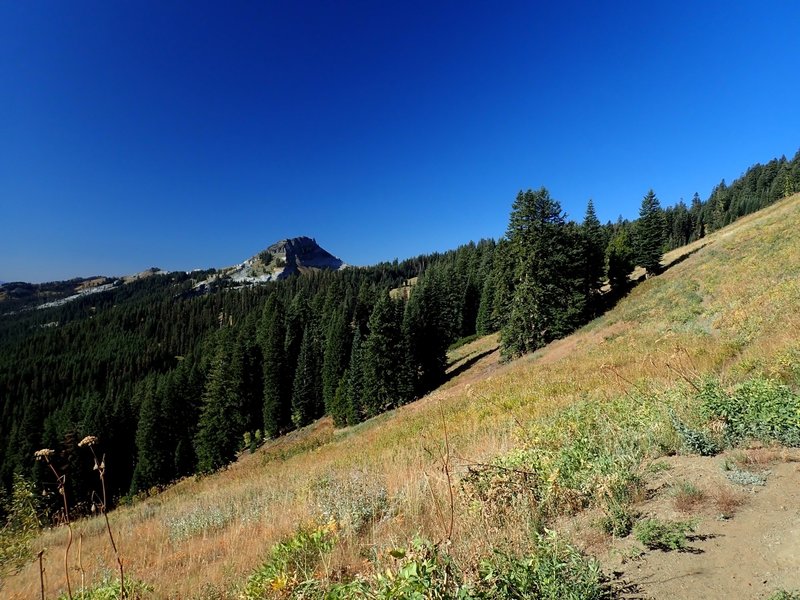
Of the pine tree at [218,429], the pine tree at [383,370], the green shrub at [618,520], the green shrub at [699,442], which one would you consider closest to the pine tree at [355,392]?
the pine tree at [383,370]

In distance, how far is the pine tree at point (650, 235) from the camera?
43062 mm

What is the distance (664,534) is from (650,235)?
49.5m

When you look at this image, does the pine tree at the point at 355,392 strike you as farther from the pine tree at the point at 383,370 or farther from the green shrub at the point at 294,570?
the green shrub at the point at 294,570

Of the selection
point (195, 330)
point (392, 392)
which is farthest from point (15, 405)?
point (392, 392)

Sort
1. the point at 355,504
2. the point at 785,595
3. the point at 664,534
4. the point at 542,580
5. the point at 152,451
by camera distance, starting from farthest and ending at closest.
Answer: the point at 152,451, the point at 355,504, the point at 664,534, the point at 542,580, the point at 785,595

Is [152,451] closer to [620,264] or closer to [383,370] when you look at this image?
[383,370]

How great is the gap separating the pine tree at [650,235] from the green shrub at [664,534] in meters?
48.5

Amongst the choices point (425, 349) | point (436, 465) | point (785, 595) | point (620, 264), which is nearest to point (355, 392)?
point (425, 349)

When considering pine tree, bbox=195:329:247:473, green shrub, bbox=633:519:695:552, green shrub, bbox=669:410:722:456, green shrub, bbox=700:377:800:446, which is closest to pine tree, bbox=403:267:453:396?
pine tree, bbox=195:329:247:473

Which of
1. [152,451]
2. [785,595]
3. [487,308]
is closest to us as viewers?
[785,595]

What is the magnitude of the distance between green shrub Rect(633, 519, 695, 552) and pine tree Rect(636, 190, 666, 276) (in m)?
48.5

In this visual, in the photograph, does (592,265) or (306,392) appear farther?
(306,392)

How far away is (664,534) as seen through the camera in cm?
314

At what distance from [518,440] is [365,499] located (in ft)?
8.53
